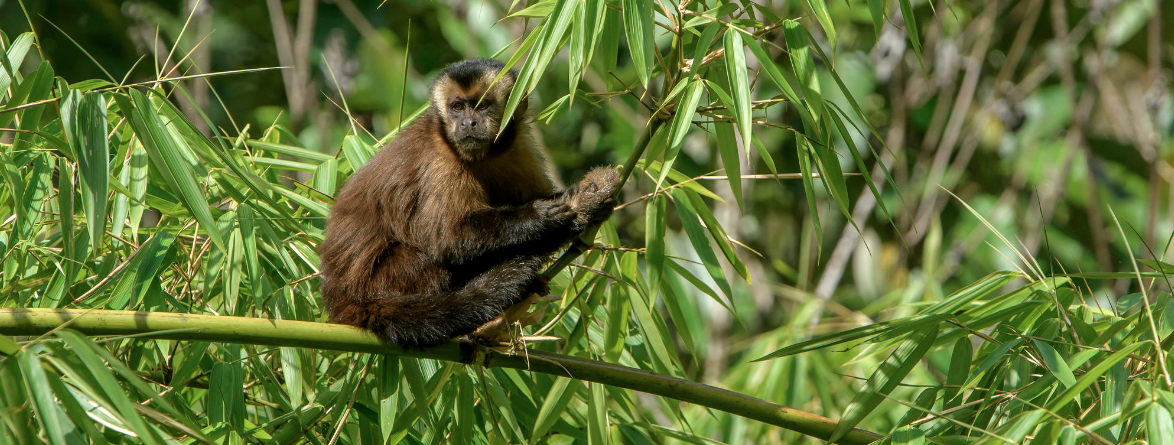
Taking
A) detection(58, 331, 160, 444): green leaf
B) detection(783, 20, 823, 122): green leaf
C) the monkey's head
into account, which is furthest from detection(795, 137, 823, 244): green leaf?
detection(58, 331, 160, 444): green leaf

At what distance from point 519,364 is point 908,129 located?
6362mm

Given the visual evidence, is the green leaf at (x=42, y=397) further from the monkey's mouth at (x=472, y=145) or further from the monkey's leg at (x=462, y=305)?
the monkey's mouth at (x=472, y=145)

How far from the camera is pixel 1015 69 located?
333 inches

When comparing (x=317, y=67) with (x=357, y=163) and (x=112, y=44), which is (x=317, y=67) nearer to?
(x=112, y=44)

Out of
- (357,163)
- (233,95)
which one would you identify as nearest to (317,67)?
(233,95)

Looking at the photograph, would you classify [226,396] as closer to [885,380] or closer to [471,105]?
[471,105]

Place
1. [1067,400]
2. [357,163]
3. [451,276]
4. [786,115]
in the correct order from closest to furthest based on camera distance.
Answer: [1067,400]
[451,276]
[357,163]
[786,115]


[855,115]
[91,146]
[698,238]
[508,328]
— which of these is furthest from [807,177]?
[855,115]

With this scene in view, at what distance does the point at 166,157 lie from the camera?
83.9 inches

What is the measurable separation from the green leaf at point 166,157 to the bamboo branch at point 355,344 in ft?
0.67

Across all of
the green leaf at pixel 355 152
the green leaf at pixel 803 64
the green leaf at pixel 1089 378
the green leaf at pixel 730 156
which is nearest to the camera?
the green leaf at pixel 1089 378

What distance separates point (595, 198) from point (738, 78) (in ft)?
2.60

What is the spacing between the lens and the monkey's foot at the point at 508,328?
248 cm

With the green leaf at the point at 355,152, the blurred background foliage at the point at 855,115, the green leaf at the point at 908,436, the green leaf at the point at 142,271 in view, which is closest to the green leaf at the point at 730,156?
the green leaf at the point at 908,436
